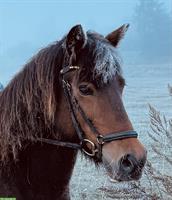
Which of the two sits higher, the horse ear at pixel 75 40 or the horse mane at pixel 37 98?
the horse ear at pixel 75 40

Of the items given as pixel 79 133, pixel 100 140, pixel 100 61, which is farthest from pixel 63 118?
pixel 100 61

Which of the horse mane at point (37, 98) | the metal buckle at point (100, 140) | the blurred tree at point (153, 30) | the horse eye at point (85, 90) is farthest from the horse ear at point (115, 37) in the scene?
the blurred tree at point (153, 30)

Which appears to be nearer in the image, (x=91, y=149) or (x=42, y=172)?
(x=91, y=149)

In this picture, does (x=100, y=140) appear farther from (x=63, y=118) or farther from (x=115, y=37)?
(x=115, y=37)

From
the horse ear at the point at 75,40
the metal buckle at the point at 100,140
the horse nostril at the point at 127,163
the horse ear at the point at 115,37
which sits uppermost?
the horse ear at the point at 75,40

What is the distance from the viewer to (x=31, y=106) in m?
2.42

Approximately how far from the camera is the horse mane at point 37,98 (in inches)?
93.2

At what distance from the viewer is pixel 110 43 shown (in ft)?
8.20

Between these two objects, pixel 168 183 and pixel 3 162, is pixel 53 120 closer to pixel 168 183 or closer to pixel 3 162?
pixel 3 162

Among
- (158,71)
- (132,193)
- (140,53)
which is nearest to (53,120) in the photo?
(132,193)

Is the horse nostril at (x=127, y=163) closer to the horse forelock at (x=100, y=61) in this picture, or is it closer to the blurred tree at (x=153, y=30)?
the horse forelock at (x=100, y=61)

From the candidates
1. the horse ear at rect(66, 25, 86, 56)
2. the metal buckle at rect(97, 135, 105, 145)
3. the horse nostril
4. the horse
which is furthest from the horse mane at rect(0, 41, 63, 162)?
the horse nostril

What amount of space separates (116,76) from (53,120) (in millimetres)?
415

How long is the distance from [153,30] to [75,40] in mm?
21165
